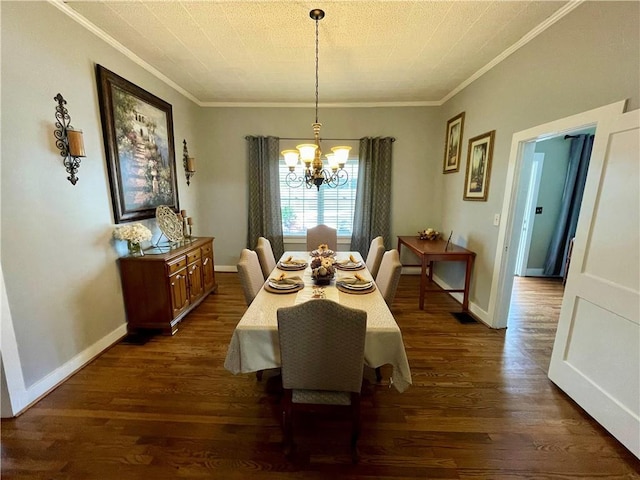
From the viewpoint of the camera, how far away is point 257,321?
1593 millimetres

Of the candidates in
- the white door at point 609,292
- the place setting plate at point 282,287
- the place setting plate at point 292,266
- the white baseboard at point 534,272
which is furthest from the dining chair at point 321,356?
the white baseboard at point 534,272

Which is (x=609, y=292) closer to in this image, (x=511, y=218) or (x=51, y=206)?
(x=511, y=218)

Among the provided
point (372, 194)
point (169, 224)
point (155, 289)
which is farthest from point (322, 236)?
point (155, 289)

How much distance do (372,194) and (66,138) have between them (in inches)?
145

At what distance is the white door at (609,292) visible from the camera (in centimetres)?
154

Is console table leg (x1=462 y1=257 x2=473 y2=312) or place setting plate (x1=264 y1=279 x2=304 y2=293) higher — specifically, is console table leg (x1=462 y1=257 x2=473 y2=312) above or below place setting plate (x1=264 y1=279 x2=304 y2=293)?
below

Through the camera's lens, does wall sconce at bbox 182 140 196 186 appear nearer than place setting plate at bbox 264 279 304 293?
No

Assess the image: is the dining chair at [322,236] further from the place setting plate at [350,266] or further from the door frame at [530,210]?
the door frame at [530,210]

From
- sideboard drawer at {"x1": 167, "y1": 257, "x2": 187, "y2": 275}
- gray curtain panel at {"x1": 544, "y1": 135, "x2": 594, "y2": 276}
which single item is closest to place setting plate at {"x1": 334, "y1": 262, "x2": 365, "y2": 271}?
sideboard drawer at {"x1": 167, "y1": 257, "x2": 187, "y2": 275}

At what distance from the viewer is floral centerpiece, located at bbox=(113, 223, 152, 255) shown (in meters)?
2.56

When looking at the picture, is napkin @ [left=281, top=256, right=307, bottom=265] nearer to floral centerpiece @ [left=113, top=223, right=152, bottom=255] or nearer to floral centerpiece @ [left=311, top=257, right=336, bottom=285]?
floral centerpiece @ [left=311, top=257, right=336, bottom=285]

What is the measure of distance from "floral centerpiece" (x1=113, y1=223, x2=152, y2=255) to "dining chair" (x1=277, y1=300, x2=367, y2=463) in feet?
6.86

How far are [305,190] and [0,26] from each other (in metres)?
3.45

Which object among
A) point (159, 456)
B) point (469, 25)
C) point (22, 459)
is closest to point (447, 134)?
point (469, 25)
